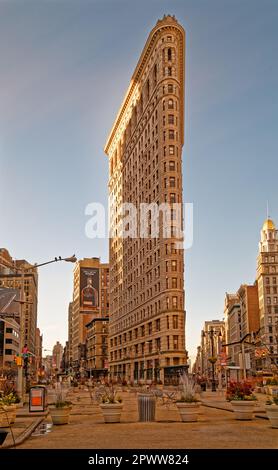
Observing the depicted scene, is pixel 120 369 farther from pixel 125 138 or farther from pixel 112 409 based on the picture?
pixel 112 409

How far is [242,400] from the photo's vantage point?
72.5 ft

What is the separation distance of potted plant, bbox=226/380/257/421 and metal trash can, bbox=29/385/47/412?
33.1 feet

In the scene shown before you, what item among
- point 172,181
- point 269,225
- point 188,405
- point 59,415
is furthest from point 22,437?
point 269,225

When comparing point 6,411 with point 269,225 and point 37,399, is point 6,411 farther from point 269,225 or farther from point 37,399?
point 269,225

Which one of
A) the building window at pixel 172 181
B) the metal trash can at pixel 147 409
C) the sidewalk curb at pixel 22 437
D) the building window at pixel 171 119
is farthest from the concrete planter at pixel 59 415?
the building window at pixel 171 119

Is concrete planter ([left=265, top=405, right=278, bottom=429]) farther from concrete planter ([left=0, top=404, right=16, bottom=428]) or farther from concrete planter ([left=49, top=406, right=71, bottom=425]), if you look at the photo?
concrete planter ([left=0, top=404, right=16, bottom=428])

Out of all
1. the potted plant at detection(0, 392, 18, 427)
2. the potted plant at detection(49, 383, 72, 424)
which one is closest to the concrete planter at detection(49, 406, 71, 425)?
the potted plant at detection(49, 383, 72, 424)

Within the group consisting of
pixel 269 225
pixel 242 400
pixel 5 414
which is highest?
pixel 269 225

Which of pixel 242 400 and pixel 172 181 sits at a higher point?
pixel 172 181

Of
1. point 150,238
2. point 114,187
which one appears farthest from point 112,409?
point 114,187

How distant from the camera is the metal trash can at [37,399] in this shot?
90.1 feet

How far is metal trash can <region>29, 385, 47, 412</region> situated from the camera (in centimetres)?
2745

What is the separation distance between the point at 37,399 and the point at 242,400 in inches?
426
